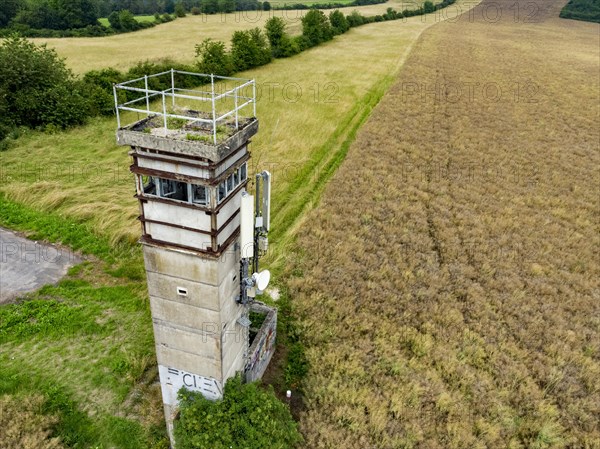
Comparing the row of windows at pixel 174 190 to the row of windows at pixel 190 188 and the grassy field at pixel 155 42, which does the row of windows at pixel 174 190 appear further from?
the grassy field at pixel 155 42

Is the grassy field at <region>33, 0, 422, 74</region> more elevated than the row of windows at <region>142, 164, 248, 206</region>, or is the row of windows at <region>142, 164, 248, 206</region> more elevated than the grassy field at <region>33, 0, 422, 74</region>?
Result: the row of windows at <region>142, 164, 248, 206</region>

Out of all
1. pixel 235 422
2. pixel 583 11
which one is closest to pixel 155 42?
pixel 235 422

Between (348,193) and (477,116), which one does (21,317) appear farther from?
(477,116)

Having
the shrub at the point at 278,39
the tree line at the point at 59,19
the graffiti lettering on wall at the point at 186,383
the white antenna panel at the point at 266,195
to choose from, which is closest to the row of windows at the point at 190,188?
the white antenna panel at the point at 266,195

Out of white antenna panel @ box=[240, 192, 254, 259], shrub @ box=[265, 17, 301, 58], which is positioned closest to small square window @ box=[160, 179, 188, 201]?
white antenna panel @ box=[240, 192, 254, 259]

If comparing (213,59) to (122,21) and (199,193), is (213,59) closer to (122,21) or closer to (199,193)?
(122,21)

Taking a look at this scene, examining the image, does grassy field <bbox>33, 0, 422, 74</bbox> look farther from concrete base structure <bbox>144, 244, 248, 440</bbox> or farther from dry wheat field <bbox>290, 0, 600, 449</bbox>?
concrete base structure <bbox>144, 244, 248, 440</bbox>
